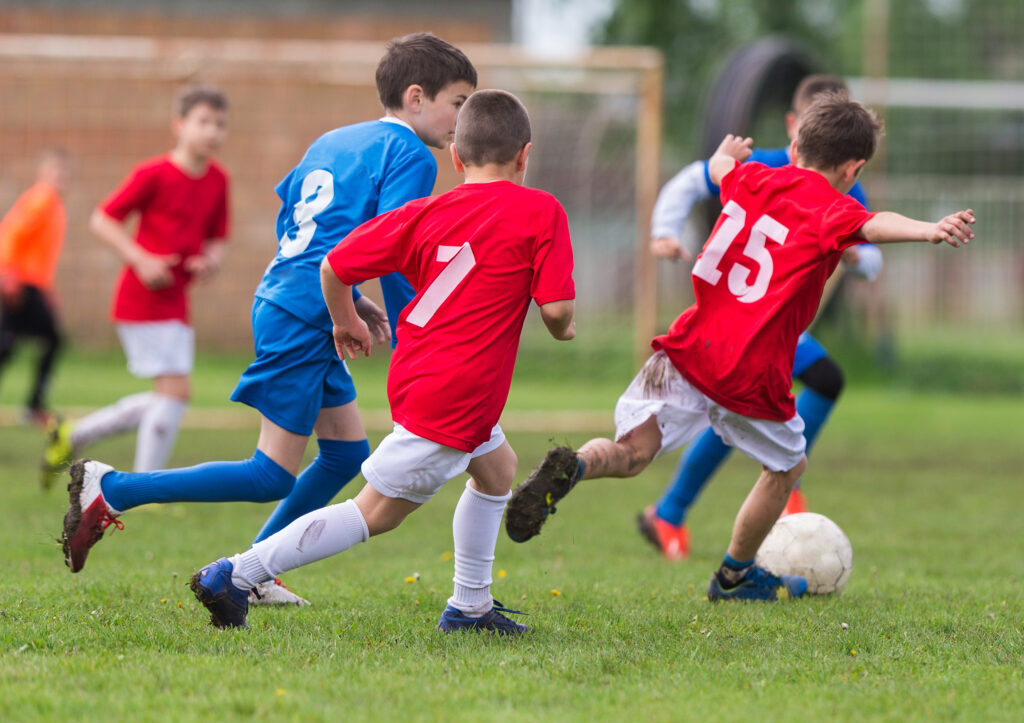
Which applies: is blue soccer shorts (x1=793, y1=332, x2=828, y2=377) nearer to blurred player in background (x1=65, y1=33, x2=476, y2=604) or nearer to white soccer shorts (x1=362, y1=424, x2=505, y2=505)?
blurred player in background (x1=65, y1=33, x2=476, y2=604)

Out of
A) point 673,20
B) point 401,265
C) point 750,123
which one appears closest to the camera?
point 401,265

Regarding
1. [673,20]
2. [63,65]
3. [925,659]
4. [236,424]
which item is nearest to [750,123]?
[236,424]

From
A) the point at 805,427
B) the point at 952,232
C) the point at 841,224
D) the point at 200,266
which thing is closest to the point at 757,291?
the point at 841,224

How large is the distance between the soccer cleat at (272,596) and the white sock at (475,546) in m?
0.71

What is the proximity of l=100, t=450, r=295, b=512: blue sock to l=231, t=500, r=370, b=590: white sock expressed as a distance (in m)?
0.38

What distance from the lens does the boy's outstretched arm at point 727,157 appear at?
14.1 feet

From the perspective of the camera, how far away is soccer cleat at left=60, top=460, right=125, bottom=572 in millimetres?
3836

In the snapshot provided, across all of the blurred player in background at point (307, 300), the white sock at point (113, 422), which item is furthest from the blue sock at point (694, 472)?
the white sock at point (113, 422)

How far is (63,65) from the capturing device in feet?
39.8

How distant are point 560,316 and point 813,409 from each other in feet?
8.34

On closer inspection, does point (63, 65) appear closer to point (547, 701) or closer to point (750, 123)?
point (750, 123)

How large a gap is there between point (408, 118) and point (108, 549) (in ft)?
8.70

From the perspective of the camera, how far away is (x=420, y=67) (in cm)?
394

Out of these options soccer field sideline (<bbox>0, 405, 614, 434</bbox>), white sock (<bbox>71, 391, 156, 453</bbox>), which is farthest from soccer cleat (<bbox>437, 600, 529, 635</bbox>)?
soccer field sideline (<bbox>0, 405, 614, 434</bbox>)
